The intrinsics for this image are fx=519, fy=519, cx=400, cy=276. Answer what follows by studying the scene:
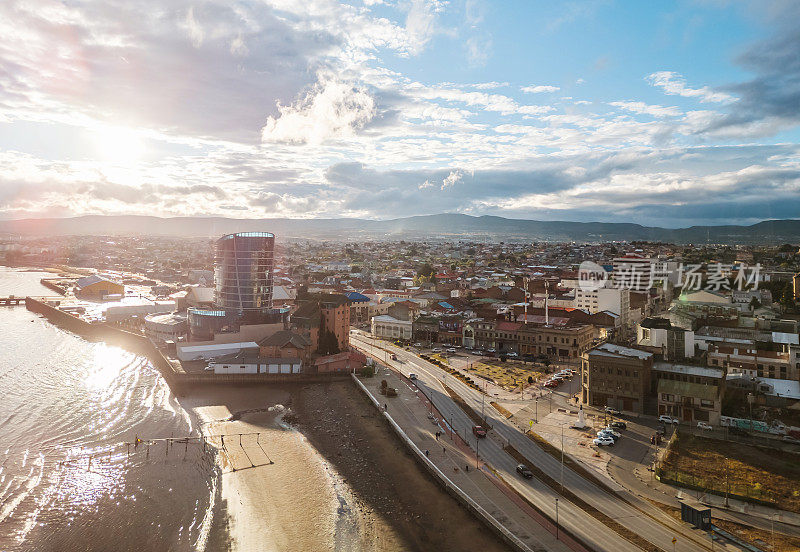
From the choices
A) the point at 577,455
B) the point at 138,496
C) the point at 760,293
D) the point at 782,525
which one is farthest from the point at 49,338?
the point at 760,293

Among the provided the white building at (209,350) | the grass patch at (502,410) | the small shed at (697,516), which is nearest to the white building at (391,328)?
the white building at (209,350)

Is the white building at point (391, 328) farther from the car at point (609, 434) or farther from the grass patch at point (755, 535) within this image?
the grass patch at point (755, 535)

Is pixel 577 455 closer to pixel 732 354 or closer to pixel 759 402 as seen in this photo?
pixel 759 402

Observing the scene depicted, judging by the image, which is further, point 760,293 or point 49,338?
point 760,293

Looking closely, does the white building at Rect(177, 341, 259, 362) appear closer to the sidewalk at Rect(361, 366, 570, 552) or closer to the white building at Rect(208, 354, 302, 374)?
the white building at Rect(208, 354, 302, 374)

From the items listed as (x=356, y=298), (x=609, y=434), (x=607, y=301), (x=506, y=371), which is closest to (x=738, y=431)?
(x=609, y=434)

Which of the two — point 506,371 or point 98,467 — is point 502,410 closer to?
point 506,371
